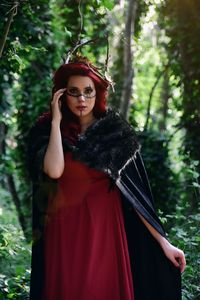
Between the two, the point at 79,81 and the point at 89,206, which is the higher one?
the point at 79,81

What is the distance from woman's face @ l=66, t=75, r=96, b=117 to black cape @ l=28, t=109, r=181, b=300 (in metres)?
0.12

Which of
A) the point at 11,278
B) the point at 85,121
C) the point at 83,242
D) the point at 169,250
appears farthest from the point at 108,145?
the point at 11,278

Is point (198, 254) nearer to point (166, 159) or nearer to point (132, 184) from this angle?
point (132, 184)

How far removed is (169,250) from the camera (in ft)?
10.5

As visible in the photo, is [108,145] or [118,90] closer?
[108,145]

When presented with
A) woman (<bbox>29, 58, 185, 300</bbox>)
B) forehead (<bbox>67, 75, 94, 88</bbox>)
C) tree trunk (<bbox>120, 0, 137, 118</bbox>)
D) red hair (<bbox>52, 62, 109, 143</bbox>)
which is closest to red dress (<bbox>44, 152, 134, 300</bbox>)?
woman (<bbox>29, 58, 185, 300</bbox>)

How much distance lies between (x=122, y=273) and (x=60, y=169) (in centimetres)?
72

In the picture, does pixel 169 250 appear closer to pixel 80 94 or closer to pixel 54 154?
pixel 54 154

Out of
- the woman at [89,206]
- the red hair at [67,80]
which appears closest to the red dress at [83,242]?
the woman at [89,206]

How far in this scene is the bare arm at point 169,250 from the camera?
3.21 metres

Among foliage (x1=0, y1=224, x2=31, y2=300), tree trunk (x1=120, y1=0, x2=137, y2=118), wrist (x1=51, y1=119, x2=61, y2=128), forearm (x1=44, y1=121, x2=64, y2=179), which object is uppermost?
tree trunk (x1=120, y1=0, x2=137, y2=118)

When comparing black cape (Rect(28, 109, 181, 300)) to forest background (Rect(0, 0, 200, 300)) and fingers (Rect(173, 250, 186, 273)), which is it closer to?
fingers (Rect(173, 250, 186, 273))

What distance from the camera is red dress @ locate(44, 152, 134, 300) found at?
3.03 metres

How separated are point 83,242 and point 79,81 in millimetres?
915
